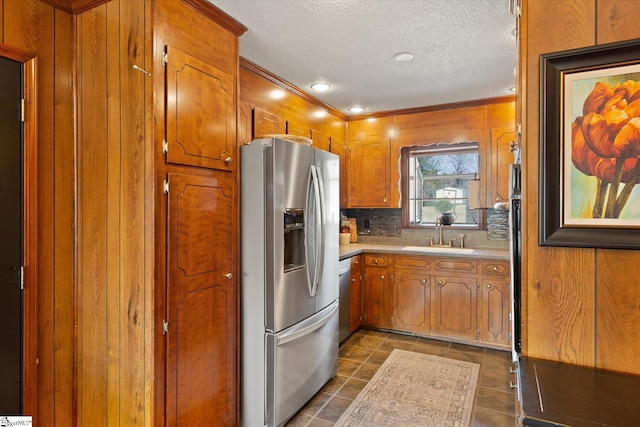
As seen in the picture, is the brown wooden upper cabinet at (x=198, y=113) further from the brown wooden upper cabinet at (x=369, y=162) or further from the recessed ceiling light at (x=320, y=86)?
the brown wooden upper cabinet at (x=369, y=162)

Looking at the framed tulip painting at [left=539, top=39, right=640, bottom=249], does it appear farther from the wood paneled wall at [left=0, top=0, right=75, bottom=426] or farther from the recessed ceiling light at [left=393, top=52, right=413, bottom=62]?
the wood paneled wall at [left=0, top=0, right=75, bottom=426]

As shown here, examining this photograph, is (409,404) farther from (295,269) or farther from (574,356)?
(574,356)

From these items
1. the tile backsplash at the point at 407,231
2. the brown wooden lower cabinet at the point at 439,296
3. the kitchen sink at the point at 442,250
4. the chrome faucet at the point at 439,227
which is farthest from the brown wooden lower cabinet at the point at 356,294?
the chrome faucet at the point at 439,227

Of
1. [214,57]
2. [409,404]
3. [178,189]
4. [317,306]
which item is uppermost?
[214,57]

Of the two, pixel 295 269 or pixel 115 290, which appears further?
pixel 295 269

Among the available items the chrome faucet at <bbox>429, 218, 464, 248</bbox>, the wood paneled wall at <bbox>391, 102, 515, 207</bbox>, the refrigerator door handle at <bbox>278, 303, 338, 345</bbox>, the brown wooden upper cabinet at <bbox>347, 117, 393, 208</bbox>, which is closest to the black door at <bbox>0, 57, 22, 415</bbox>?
the refrigerator door handle at <bbox>278, 303, 338, 345</bbox>

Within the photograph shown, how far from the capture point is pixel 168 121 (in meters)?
1.72

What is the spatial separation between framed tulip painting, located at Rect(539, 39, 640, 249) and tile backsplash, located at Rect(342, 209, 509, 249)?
2.83 metres

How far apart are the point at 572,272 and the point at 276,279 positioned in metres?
1.51

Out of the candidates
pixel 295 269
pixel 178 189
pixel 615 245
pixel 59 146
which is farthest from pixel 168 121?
pixel 615 245

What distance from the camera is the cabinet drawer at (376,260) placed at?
3.93 meters

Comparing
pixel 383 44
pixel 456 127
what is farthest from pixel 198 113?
pixel 456 127

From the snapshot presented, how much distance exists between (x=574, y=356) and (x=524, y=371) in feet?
0.71

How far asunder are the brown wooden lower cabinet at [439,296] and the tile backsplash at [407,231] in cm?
60
